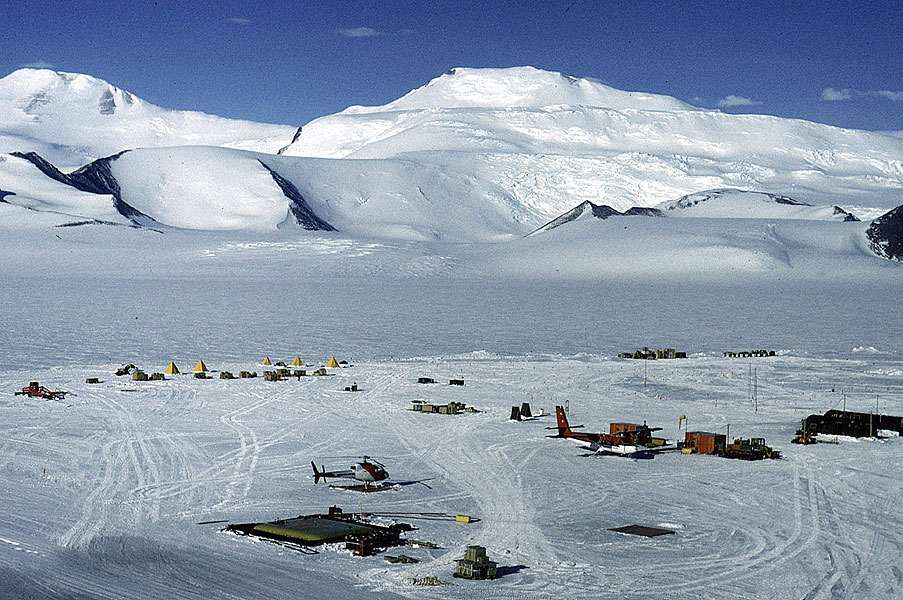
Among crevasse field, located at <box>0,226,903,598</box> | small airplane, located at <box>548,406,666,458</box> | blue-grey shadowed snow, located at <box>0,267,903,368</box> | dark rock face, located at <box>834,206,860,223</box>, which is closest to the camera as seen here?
crevasse field, located at <box>0,226,903,598</box>

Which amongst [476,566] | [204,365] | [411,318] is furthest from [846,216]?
[476,566]

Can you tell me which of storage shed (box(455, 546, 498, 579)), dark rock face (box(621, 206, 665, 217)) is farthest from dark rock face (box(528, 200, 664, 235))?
storage shed (box(455, 546, 498, 579))

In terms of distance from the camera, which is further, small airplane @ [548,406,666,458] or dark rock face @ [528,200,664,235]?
dark rock face @ [528,200,664,235]

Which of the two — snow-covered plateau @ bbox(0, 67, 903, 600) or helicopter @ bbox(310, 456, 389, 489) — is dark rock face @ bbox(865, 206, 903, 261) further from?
helicopter @ bbox(310, 456, 389, 489)

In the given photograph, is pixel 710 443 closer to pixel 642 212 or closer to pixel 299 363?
pixel 299 363

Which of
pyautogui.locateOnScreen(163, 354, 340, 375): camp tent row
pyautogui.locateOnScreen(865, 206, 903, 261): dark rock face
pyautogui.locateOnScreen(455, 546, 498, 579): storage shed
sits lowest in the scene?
pyautogui.locateOnScreen(455, 546, 498, 579): storage shed

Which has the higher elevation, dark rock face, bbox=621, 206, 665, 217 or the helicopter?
dark rock face, bbox=621, 206, 665, 217
